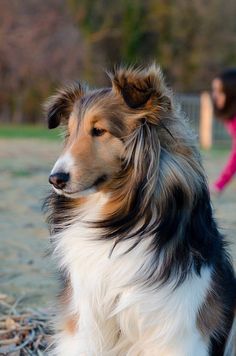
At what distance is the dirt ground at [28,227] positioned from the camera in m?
5.74

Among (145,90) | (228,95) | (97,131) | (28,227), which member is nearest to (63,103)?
(97,131)

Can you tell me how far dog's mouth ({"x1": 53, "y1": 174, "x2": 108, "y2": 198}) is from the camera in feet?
11.5

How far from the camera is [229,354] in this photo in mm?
3848

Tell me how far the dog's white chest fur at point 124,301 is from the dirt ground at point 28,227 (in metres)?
0.51

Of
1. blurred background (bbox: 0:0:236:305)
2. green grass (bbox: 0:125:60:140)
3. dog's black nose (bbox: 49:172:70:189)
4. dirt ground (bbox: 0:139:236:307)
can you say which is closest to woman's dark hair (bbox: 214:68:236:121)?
dirt ground (bbox: 0:139:236:307)

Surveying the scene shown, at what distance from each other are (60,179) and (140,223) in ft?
1.50

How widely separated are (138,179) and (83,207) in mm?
376

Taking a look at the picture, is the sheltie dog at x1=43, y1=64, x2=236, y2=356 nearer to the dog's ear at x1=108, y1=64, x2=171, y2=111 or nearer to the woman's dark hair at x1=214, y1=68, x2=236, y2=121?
the dog's ear at x1=108, y1=64, x2=171, y2=111

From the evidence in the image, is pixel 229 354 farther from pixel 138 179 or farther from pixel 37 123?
pixel 37 123

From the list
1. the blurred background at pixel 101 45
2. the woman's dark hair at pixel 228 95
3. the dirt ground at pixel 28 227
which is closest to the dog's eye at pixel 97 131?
the dirt ground at pixel 28 227

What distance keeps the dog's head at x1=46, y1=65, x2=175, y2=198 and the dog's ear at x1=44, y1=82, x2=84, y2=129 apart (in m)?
0.28

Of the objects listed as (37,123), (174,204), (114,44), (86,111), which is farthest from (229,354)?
(114,44)

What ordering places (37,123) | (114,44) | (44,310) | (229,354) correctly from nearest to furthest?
(229,354) → (44,310) → (37,123) → (114,44)

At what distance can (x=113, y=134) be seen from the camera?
3570 millimetres
